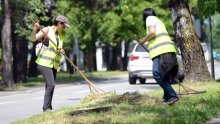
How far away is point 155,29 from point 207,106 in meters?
1.85

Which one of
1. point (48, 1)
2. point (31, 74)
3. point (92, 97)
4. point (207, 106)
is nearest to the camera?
point (207, 106)

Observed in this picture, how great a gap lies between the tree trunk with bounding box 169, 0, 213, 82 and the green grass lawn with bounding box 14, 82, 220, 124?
15.4 ft

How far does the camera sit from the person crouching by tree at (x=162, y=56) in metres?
11.9

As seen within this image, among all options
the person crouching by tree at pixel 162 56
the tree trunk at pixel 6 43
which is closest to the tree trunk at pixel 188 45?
the person crouching by tree at pixel 162 56

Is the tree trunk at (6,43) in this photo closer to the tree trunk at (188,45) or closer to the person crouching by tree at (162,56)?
the tree trunk at (188,45)

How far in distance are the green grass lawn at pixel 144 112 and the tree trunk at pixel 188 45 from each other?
15.4ft

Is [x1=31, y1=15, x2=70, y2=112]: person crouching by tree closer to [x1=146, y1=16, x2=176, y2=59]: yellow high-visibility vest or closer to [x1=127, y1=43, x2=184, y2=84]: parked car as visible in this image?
[x1=146, y1=16, x2=176, y2=59]: yellow high-visibility vest

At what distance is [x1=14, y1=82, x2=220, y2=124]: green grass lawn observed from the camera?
9.80 meters

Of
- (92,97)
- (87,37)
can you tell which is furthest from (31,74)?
(92,97)

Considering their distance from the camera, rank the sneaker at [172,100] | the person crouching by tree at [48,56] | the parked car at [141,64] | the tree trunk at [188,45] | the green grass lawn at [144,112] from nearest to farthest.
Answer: the green grass lawn at [144,112]
the sneaker at [172,100]
the person crouching by tree at [48,56]
the tree trunk at [188,45]
the parked car at [141,64]

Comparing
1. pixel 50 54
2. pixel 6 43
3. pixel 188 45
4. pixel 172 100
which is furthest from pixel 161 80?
pixel 6 43

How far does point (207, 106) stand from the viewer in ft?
37.8

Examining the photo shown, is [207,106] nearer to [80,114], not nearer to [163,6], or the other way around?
[80,114]

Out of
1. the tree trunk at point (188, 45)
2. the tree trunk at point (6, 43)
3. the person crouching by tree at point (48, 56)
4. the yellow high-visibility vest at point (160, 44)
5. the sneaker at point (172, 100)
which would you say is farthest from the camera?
the tree trunk at point (6, 43)
